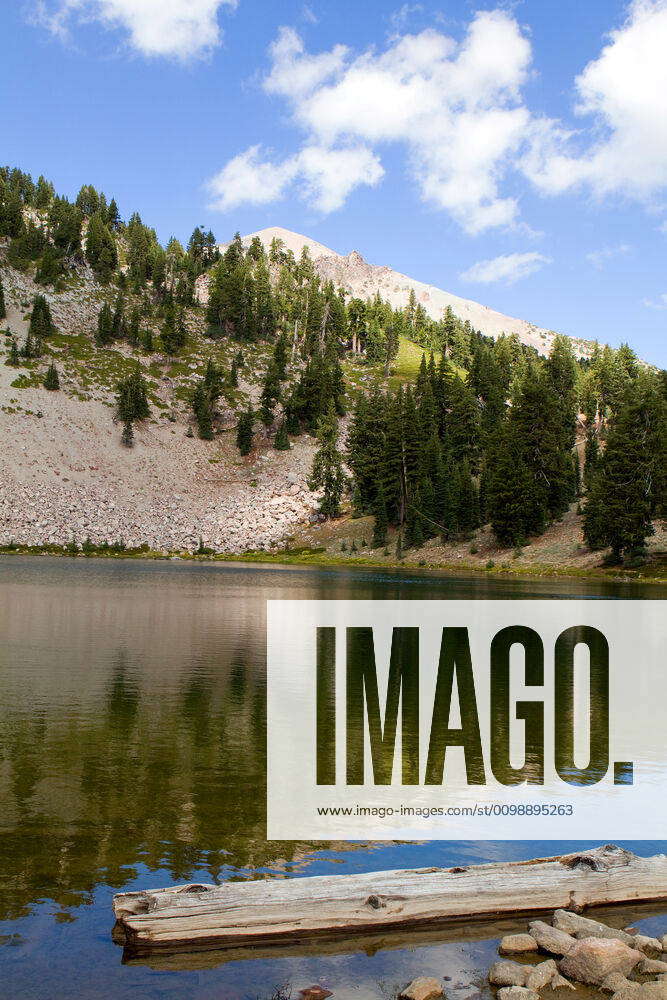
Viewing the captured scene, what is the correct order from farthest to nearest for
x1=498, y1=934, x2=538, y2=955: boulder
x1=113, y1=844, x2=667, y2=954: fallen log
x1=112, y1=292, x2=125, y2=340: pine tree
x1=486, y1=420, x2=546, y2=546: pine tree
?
x1=112, y1=292, x2=125, y2=340: pine tree, x1=486, y1=420, x2=546, y2=546: pine tree, x1=498, y1=934, x2=538, y2=955: boulder, x1=113, y1=844, x2=667, y2=954: fallen log

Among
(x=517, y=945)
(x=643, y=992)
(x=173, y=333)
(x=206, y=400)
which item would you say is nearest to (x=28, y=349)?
(x=173, y=333)

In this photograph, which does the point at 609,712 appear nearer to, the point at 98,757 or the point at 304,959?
the point at 98,757

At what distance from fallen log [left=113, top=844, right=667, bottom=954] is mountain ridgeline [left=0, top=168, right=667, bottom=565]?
75.4m

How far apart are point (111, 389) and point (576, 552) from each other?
303 ft

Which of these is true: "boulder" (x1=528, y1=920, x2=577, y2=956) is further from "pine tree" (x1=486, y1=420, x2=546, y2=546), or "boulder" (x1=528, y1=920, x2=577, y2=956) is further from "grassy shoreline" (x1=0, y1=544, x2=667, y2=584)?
"pine tree" (x1=486, y1=420, x2=546, y2=546)

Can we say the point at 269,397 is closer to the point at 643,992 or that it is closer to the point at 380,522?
the point at 380,522

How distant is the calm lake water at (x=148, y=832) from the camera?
809 cm

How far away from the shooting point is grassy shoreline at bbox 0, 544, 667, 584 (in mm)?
80125

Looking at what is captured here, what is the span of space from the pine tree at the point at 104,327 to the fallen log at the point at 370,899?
157 metres

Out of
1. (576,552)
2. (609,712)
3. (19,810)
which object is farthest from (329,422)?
(19,810)

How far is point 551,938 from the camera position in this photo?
8.73 m

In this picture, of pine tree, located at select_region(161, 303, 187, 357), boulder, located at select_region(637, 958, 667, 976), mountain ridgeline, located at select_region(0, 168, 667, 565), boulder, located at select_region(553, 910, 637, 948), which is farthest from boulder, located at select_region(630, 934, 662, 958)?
pine tree, located at select_region(161, 303, 187, 357)

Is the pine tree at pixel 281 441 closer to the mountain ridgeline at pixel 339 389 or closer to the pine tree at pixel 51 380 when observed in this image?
the mountain ridgeline at pixel 339 389

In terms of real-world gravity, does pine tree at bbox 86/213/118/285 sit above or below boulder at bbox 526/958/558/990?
above
